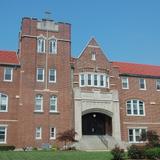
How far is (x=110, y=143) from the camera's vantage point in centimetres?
4116

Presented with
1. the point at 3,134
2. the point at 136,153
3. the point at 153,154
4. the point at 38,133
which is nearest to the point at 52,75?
the point at 38,133

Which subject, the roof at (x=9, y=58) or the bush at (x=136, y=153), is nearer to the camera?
the bush at (x=136, y=153)

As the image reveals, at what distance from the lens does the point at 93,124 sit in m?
46.4

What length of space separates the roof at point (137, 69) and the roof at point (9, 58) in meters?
15.0

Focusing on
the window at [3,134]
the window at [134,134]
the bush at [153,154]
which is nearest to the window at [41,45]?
the window at [3,134]

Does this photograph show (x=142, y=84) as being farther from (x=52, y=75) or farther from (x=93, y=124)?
(x=52, y=75)

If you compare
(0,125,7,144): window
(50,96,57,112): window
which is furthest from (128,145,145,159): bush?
(0,125,7,144): window

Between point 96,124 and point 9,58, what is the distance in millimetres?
15511

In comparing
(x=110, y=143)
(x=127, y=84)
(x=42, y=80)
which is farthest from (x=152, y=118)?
(x=42, y=80)

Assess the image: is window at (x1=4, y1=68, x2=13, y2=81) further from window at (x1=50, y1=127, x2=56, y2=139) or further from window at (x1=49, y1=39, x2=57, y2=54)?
window at (x1=50, y1=127, x2=56, y2=139)

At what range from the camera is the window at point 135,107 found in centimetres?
4712

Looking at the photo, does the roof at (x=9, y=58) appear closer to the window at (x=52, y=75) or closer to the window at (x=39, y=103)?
the window at (x=52, y=75)

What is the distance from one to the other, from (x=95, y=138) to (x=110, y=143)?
2.36 meters

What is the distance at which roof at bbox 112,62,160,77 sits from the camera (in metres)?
49.2
